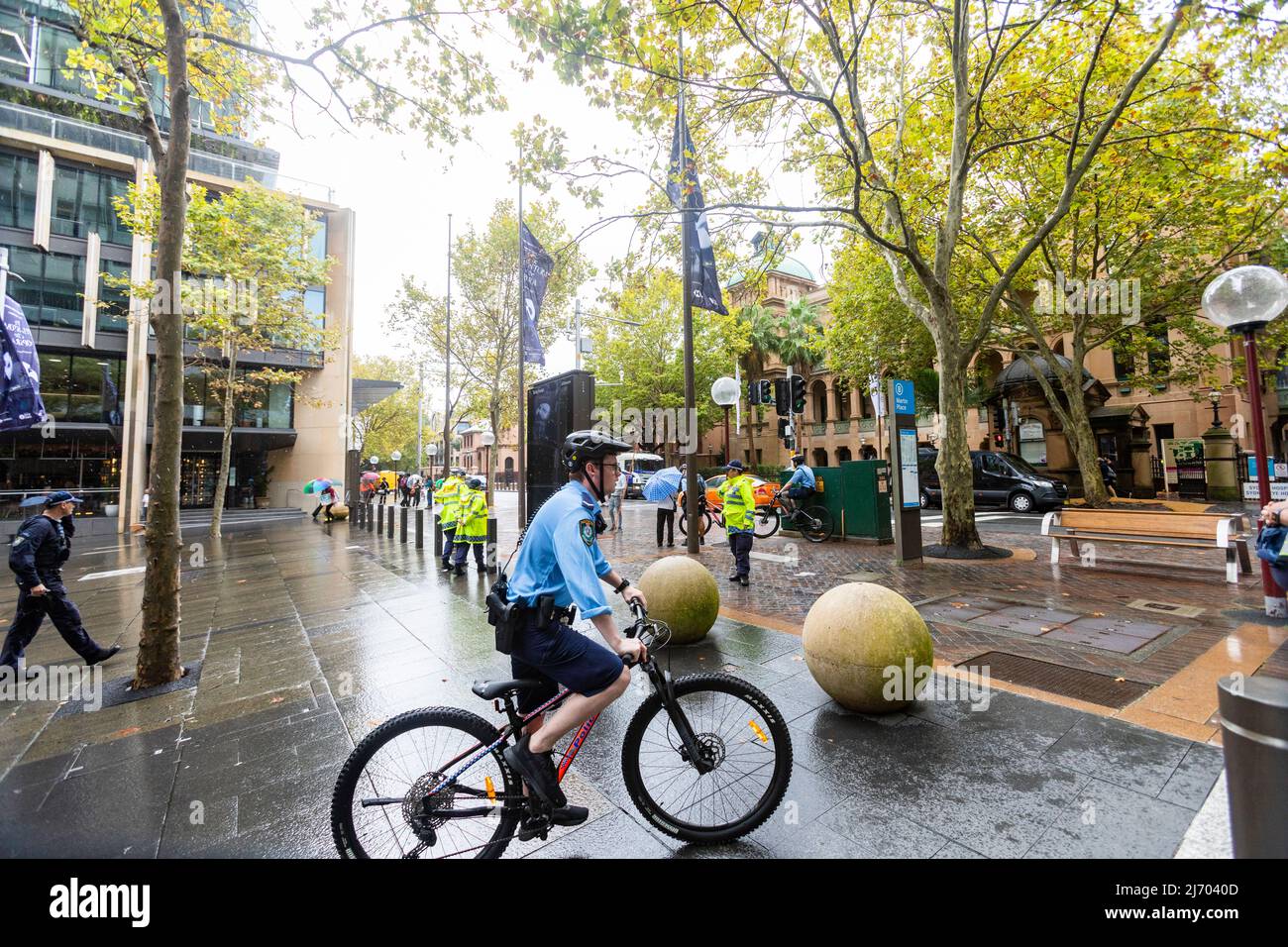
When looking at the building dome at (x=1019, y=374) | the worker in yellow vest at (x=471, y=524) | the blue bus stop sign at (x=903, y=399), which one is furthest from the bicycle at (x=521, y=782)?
the building dome at (x=1019, y=374)

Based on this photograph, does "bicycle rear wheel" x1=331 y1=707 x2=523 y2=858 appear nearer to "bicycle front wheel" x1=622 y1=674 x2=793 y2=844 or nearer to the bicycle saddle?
the bicycle saddle

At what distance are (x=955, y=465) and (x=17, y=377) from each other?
42.3 ft

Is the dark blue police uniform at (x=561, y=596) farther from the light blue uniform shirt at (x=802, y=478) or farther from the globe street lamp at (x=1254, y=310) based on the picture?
the light blue uniform shirt at (x=802, y=478)

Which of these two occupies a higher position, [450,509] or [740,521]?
[450,509]

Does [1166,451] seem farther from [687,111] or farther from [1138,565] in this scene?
[687,111]

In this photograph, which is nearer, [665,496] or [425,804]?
[425,804]

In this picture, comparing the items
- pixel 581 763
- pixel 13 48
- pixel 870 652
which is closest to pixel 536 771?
pixel 581 763

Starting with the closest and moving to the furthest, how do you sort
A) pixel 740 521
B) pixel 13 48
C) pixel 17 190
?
pixel 740 521 → pixel 17 190 → pixel 13 48

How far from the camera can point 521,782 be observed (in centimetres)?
252

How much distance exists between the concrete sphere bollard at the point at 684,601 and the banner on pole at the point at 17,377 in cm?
555

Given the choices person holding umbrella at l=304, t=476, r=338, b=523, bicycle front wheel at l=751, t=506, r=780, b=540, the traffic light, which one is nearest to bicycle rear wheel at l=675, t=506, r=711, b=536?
bicycle front wheel at l=751, t=506, r=780, b=540

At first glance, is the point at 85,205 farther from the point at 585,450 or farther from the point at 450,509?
the point at 585,450

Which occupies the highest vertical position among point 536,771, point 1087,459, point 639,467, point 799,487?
point 639,467

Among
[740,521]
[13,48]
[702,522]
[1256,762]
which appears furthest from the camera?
[13,48]
